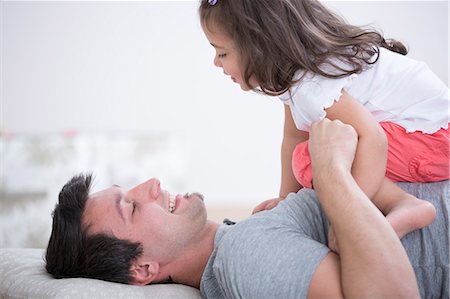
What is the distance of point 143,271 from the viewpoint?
1.72 meters

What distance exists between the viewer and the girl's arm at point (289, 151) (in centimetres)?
199

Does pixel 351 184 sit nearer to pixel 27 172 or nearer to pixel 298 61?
pixel 298 61

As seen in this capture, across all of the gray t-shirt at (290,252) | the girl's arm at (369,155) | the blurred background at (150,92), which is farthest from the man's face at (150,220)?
the blurred background at (150,92)

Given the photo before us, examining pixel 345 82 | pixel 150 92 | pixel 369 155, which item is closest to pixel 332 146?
pixel 369 155

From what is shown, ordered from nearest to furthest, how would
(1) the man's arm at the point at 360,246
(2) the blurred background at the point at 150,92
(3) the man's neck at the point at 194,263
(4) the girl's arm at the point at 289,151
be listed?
(1) the man's arm at the point at 360,246 < (3) the man's neck at the point at 194,263 < (4) the girl's arm at the point at 289,151 < (2) the blurred background at the point at 150,92

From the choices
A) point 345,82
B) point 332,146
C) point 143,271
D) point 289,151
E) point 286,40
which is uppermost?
point 286,40

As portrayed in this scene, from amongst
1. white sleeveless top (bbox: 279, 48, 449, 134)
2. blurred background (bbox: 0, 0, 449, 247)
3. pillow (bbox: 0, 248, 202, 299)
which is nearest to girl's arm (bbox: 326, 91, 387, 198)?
white sleeveless top (bbox: 279, 48, 449, 134)

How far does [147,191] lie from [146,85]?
3.44m

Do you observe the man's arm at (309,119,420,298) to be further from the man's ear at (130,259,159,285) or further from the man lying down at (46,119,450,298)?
the man's ear at (130,259,159,285)

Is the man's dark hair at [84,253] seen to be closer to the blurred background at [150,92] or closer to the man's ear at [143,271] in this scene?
the man's ear at [143,271]

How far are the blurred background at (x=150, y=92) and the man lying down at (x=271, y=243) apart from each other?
3289mm

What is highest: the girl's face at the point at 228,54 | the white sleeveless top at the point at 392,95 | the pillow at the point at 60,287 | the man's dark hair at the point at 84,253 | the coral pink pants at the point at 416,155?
the girl's face at the point at 228,54

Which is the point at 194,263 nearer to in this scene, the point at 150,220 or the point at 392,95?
the point at 150,220

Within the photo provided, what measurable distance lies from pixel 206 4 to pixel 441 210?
883 mm
